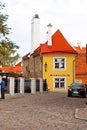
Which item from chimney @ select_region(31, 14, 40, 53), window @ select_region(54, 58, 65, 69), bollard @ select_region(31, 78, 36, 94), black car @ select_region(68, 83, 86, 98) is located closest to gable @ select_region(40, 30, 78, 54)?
window @ select_region(54, 58, 65, 69)

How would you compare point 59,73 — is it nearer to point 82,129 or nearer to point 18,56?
point 18,56

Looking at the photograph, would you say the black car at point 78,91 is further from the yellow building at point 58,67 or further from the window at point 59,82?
the window at point 59,82

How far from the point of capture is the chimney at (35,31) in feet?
228

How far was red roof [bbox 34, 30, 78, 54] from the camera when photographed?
222 feet

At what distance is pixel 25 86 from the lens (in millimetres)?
54656

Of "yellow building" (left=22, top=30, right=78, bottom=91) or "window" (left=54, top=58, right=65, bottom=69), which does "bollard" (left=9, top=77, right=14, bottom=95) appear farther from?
"window" (left=54, top=58, right=65, bottom=69)

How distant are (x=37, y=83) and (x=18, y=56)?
517cm

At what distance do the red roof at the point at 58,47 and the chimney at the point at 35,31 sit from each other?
140 centimetres

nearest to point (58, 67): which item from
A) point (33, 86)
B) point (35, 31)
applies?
point (35, 31)

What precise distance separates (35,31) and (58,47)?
434 centimetres

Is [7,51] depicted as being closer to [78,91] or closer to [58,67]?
[78,91]

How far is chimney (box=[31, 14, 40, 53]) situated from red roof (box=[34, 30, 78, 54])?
140cm

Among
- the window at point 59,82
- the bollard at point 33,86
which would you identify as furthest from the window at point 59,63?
the bollard at point 33,86

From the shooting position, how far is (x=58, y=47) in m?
69.2
